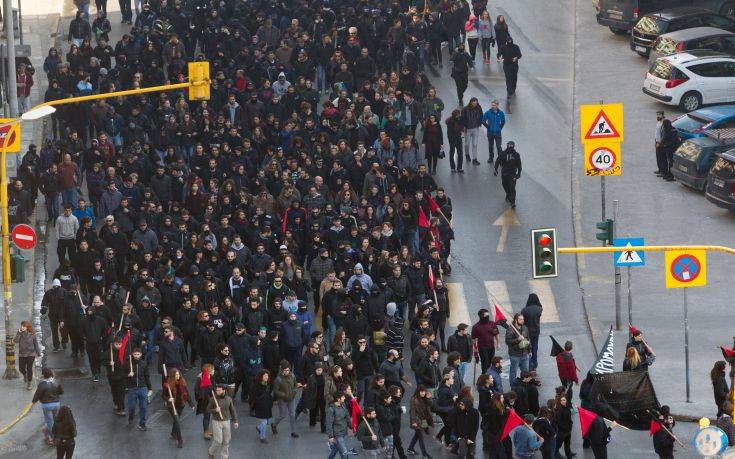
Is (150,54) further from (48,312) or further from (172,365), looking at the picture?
(172,365)

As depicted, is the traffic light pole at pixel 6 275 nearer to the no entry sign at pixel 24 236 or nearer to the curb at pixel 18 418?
the no entry sign at pixel 24 236

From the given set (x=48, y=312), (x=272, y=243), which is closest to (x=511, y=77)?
(x=272, y=243)

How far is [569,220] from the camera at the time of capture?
39.5 m

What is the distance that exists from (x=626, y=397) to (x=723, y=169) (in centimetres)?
1091

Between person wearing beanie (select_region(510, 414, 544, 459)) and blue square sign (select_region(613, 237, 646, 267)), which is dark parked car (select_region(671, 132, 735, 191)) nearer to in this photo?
blue square sign (select_region(613, 237, 646, 267))

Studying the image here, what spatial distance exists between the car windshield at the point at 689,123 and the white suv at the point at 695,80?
255 centimetres

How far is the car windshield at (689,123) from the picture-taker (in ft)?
138

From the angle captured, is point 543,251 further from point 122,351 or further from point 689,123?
point 689,123

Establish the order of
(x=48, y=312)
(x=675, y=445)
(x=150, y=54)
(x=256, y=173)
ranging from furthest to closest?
1. (x=150, y=54)
2. (x=256, y=173)
3. (x=48, y=312)
4. (x=675, y=445)

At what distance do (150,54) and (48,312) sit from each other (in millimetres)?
12257

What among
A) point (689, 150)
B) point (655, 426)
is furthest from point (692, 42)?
point (655, 426)

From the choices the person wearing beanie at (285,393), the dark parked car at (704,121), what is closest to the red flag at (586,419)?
the person wearing beanie at (285,393)

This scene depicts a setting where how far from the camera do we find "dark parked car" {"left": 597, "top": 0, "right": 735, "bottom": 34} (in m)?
51.0

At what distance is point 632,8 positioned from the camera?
167ft
